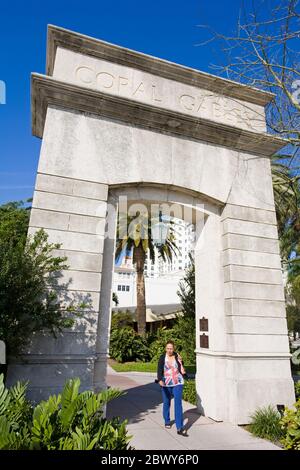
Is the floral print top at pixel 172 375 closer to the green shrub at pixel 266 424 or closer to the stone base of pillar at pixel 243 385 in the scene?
the stone base of pillar at pixel 243 385

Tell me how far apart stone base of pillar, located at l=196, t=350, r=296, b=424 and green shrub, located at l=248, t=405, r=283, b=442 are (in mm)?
225

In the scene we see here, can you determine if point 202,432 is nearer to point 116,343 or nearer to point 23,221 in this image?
point 23,221

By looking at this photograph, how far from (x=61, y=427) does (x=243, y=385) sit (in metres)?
5.01

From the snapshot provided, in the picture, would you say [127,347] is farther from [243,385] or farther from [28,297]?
[28,297]

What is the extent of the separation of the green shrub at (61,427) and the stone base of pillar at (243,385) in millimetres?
4209

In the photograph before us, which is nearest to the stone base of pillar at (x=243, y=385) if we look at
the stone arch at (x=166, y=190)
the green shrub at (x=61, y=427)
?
the stone arch at (x=166, y=190)

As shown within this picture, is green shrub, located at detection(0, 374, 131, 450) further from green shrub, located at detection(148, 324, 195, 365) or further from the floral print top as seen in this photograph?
green shrub, located at detection(148, 324, 195, 365)

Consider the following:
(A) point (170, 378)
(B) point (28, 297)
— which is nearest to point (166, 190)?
(B) point (28, 297)

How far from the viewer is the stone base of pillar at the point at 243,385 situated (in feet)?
23.4

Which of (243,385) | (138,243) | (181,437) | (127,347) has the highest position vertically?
(138,243)

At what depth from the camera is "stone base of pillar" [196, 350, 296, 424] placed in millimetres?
7117

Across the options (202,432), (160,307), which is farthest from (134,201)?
(160,307)

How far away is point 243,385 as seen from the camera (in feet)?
23.5

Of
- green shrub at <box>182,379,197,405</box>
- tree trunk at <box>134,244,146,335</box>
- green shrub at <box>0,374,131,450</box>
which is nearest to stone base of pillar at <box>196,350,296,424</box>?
green shrub at <box>182,379,197,405</box>
